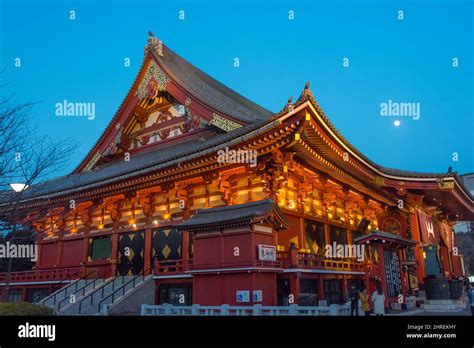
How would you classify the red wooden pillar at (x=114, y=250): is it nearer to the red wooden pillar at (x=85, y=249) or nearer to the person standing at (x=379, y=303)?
the red wooden pillar at (x=85, y=249)

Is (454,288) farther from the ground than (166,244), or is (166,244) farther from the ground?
(166,244)

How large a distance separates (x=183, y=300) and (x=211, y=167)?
230 inches

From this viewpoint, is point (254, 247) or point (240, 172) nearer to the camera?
point (254, 247)

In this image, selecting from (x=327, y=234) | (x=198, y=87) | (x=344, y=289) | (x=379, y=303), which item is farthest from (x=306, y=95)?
(x=198, y=87)

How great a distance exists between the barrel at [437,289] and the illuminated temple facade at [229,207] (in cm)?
72

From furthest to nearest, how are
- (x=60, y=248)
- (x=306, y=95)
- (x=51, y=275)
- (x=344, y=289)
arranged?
(x=60, y=248) → (x=51, y=275) → (x=344, y=289) → (x=306, y=95)

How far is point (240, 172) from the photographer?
16.8 meters

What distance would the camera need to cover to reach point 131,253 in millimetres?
20219

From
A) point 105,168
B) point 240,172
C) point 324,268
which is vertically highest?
point 105,168

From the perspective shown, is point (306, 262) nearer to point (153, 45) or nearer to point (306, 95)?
point (306, 95)

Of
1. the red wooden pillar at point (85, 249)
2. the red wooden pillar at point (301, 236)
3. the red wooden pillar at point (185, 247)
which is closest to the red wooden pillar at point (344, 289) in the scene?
the red wooden pillar at point (301, 236)

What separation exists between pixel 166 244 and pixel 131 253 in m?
2.60

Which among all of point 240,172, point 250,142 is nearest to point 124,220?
point 240,172

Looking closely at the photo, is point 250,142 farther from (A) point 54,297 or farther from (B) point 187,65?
(B) point 187,65
